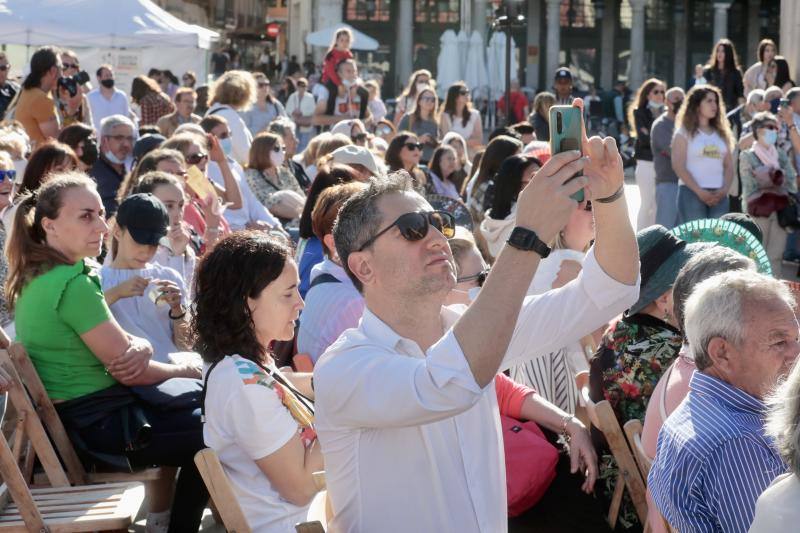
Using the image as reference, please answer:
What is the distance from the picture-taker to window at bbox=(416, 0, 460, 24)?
52.6 meters

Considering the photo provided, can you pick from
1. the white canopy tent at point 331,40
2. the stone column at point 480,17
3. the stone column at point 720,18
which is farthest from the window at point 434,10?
the white canopy tent at point 331,40

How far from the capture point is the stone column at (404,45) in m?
49.2

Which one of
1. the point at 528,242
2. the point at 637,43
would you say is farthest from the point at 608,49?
the point at 528,242

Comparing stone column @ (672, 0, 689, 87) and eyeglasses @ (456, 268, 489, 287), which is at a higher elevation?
stone column @ (672, 0, 689, 87)

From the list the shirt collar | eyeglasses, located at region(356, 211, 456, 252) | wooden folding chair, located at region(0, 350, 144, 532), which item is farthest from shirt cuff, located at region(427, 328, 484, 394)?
wooden folding chair, located at region(0, 350, 144, 532)

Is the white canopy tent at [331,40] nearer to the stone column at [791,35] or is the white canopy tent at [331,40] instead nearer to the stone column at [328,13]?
the stone column at [791,35]

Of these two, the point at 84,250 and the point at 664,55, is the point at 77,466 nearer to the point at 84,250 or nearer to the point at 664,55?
the point at 84,250

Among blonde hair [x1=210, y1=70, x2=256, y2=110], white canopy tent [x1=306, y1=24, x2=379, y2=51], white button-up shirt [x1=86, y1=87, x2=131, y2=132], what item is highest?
white canopy tent [x1=306, y1=24, x2=379, y2=51]

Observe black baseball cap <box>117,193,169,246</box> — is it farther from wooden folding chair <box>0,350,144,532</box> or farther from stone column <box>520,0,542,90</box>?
stone column <box>520,0,542,90</box>

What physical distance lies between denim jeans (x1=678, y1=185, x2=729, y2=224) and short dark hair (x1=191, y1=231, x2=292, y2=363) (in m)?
7.80

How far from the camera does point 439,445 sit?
2559 mm

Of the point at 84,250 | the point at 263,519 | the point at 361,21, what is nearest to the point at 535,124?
the point at 84,250

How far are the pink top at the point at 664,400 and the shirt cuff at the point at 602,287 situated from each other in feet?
2.37

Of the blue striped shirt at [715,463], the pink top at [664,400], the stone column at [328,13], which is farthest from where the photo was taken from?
the stone column at [328,13]
